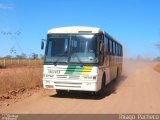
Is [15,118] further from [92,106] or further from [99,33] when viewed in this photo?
[99,33]

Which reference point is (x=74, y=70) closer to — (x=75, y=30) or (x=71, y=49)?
(x=71, y=49)

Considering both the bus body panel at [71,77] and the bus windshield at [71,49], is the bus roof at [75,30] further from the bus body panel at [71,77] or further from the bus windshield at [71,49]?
the bus body panel at [71,77]

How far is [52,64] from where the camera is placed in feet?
48.9

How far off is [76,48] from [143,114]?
5061 millimetres

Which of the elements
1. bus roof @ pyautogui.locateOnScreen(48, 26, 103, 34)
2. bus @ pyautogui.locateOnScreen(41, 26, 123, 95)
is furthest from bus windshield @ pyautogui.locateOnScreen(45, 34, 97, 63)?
bus roof @ pyautogui.locateOnScreen(48, 26, 103, 34)

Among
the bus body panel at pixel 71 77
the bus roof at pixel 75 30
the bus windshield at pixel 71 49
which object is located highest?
the bus roof at pixel 75 30

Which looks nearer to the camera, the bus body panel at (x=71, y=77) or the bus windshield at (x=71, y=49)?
the bus body panel at (x=71, y=77)

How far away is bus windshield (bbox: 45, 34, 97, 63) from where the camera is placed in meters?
14.8

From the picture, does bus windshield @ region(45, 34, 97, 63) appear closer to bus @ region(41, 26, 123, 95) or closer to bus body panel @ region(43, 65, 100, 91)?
bus @ region(41, 26, 123, 95)

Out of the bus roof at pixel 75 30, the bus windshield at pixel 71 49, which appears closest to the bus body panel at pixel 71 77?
the bus windshield at pixel 71 49

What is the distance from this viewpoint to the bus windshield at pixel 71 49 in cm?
1475

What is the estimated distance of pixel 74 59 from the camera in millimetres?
14805

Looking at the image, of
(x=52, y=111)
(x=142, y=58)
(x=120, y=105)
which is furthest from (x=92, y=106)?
(x=142, y=58)

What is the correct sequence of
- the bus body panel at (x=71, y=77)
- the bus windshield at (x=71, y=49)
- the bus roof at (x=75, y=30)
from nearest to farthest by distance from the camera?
the bus body panel at (x=71, y=77), the bus windshield at (x=71, y=49), the bus roof at (x=75, y=30)
